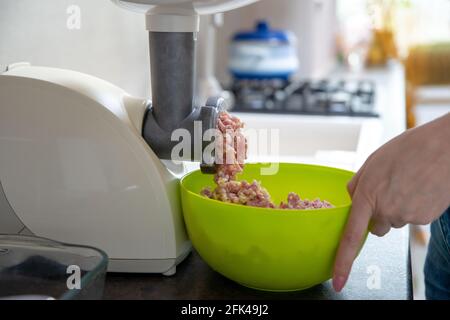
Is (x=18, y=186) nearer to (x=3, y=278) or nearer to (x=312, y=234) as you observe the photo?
(x=3, y=278)

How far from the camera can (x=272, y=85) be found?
2014 mm

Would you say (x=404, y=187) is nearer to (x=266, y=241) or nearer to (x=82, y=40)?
(x=266, y=241)

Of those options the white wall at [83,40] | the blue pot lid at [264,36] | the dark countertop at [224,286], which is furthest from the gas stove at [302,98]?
the dark countertop at [224,286]

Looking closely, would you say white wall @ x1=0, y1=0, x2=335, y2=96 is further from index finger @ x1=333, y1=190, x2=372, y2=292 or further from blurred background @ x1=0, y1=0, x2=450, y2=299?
index finger @ x1=333, y1=190, x2=372, y2=292

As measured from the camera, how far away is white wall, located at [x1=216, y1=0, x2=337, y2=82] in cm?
236

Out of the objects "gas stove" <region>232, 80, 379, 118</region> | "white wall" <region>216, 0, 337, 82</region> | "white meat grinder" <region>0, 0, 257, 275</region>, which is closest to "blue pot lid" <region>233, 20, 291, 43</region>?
"gas stove" <region>232, 80, 379, 118</region>

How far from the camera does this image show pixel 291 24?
2559 mm

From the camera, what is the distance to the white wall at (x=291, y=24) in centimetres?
236

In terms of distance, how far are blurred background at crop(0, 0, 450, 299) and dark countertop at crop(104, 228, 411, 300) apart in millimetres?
332

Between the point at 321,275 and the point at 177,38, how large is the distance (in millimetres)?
298

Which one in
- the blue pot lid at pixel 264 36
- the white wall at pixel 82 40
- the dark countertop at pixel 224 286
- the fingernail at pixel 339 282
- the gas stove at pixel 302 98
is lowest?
the gas stove at pixel 302 98

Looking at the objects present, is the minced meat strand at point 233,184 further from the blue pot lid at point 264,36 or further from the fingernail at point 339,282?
the blue pot lid at point 264,36
